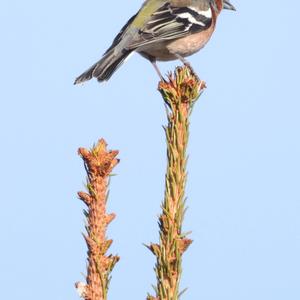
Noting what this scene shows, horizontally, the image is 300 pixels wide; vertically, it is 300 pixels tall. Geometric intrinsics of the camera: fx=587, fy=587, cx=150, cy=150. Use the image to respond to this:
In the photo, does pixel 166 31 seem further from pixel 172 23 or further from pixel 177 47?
pixel 177 47

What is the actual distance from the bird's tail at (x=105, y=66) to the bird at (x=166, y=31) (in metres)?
0.01

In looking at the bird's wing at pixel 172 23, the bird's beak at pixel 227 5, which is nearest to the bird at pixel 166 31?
the bird's wing at pixel 172 23

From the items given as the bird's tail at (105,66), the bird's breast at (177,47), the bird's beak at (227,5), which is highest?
the bird's beak at (227,5)

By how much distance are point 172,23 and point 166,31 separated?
23 cm

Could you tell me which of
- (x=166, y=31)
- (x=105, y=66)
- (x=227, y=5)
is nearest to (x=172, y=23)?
(x=166, y=31)

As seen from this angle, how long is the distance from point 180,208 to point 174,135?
552 mm

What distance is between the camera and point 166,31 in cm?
721

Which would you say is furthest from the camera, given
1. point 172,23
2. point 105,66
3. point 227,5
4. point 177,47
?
point 227,5

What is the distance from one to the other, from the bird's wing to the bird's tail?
0.81 feet

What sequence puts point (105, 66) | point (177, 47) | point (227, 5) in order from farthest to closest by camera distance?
point (227, 5), point (177, 47), point (105, 66)

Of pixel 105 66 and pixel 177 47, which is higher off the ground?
pixel 177 47

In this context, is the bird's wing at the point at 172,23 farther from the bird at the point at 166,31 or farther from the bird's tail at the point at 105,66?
the bird's tail at the point at 105,66

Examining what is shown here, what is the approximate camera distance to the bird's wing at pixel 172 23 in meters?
6.98

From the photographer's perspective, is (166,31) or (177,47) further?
(177,47)
